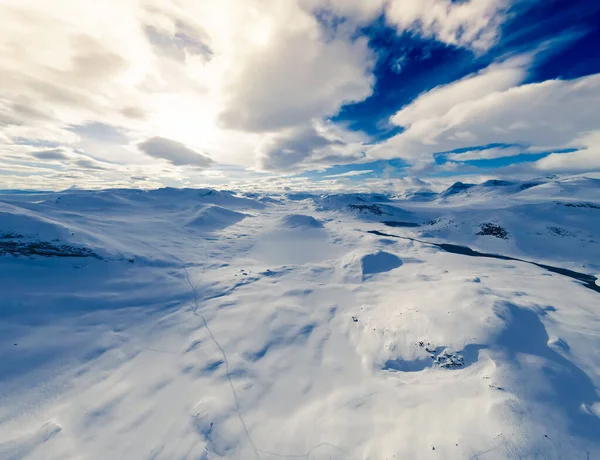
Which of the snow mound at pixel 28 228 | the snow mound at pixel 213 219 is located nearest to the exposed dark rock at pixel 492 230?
the snow mound at pixel 213 219

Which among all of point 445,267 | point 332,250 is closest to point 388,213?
point 332,250

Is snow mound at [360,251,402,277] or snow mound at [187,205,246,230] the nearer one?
snow mound at [360,251,402,277]

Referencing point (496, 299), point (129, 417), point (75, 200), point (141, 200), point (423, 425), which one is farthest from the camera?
point (141, 200)

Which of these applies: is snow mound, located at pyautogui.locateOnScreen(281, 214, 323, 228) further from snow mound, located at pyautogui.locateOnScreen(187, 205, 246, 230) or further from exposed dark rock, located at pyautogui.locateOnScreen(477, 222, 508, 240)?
exposed dark rock, located at pyautogui.locateOnScreen(477, 222, 508, 240)

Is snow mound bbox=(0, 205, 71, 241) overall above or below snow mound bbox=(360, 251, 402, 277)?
above

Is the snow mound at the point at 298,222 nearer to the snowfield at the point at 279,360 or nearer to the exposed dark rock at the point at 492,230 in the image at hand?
the exposed dark rock at the point at 492,230

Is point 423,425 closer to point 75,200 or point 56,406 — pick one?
point 56,406

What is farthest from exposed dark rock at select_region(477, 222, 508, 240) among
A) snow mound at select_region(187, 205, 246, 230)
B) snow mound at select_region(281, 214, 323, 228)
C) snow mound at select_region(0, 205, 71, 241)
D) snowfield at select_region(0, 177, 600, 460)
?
snow mound at select_region(0, 205, 71, 241)
